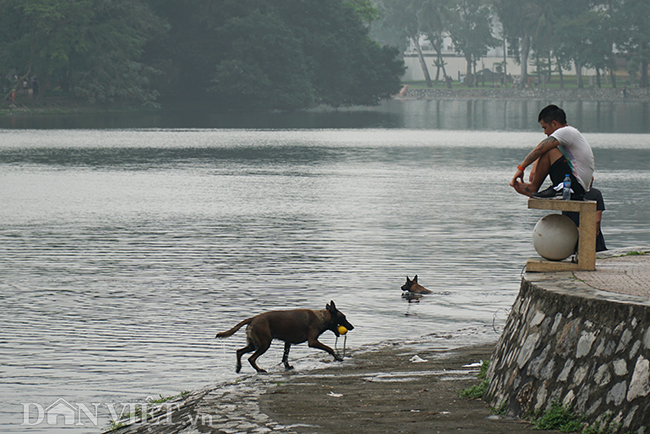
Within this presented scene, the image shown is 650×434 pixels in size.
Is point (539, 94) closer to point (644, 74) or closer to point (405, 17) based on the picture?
point (644, 74)

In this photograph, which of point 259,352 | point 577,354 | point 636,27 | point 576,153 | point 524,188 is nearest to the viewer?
point 577,354

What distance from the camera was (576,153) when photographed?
9.02m

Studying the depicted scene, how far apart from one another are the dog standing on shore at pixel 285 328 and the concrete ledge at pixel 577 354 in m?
2.29

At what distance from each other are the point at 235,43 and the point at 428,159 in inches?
2062

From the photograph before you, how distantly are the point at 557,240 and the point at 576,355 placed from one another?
5.84 ft

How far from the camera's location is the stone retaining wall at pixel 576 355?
6.26 metres

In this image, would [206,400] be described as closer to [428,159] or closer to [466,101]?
[428,159]

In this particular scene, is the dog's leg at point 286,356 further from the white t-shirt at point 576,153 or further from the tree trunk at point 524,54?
the tree trunk at point 524,54

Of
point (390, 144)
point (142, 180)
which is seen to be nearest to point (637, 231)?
point (142, 180)

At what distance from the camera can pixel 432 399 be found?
7797 millimetres

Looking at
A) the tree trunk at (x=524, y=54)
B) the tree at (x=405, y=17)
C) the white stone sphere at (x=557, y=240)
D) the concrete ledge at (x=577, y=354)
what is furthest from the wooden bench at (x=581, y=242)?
the tree at (x=405, y=17)

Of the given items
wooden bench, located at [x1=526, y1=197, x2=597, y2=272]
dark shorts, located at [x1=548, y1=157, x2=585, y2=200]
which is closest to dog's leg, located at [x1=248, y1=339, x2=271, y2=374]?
wooden bench, located at [x1=526, y1=197, x2=597, y2=272]

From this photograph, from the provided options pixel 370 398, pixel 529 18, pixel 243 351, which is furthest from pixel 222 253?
pixel 529 18

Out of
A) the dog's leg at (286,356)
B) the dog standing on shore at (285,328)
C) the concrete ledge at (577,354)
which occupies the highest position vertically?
the concrete ledge at (577,354)
